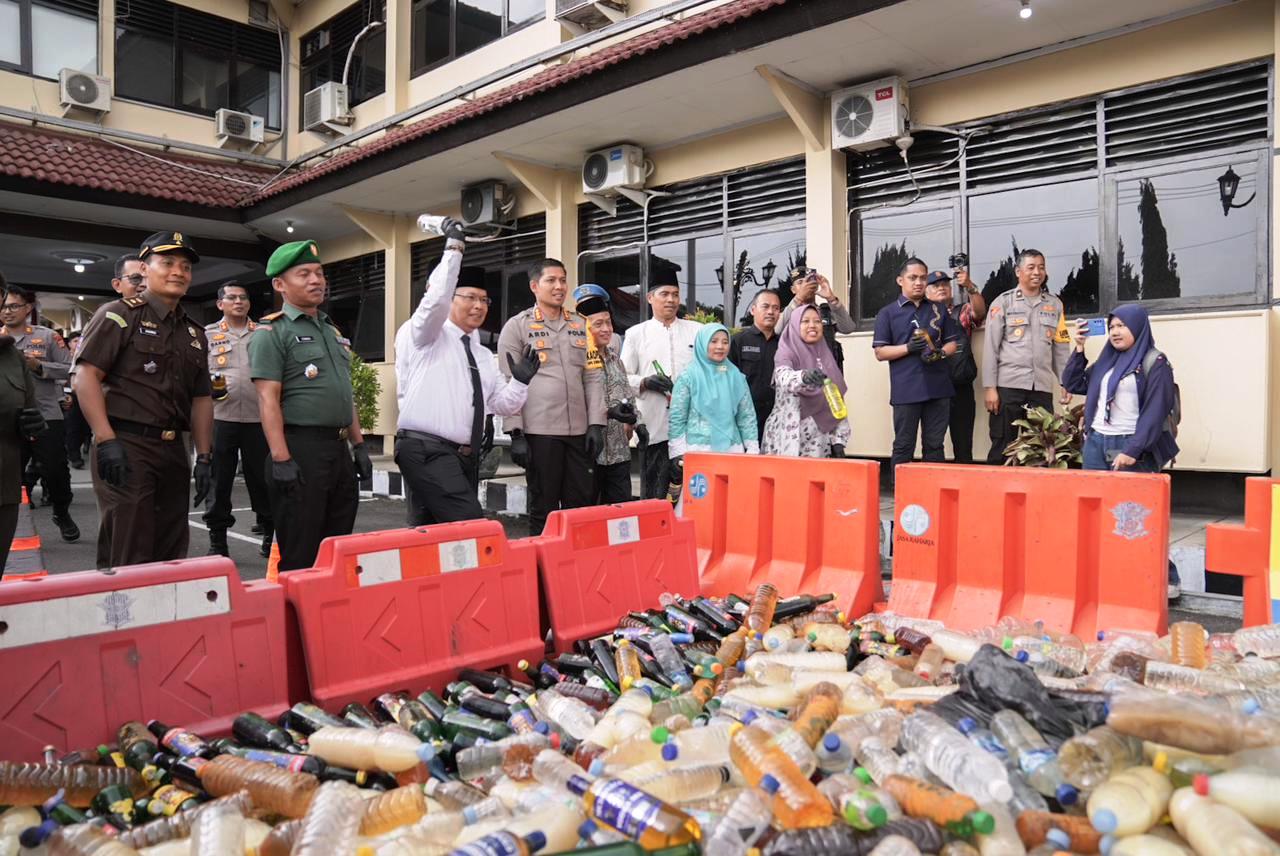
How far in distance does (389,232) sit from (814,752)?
12.9 m

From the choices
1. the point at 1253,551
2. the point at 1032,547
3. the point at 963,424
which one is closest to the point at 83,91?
the point at 963,424

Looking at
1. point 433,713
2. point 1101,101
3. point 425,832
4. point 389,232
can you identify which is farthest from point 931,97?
point 389,232

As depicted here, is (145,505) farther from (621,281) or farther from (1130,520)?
(621,281)

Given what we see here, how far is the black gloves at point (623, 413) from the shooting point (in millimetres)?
5613

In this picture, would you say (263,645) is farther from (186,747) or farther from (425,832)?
(425,832)

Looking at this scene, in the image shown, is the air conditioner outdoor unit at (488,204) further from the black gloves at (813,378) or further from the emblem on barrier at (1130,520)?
the emblem on barrier at (1130,520)

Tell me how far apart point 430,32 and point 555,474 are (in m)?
10.8

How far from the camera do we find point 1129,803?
2002mm

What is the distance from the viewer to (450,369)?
484 cm

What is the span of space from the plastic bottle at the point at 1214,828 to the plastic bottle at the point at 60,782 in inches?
109

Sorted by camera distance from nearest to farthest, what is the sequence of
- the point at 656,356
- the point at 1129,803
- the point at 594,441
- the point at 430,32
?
the point at 1129,803
the point at 594,441
the point at 656,356
the point at 430,32

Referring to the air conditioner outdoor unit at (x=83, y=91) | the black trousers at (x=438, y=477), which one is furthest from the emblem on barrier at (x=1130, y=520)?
the air conditioner outdoor unit at (x=83, y=91)

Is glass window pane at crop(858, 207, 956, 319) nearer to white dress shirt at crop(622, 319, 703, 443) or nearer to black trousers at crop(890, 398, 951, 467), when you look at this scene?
black trousers at crop(890, 398, 951, 467)

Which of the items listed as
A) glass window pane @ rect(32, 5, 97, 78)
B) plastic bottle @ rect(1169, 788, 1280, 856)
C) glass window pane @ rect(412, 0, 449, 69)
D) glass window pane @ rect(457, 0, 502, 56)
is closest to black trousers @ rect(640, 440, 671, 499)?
plastic bottle @ rect(1169, 788, 1280, 856)
